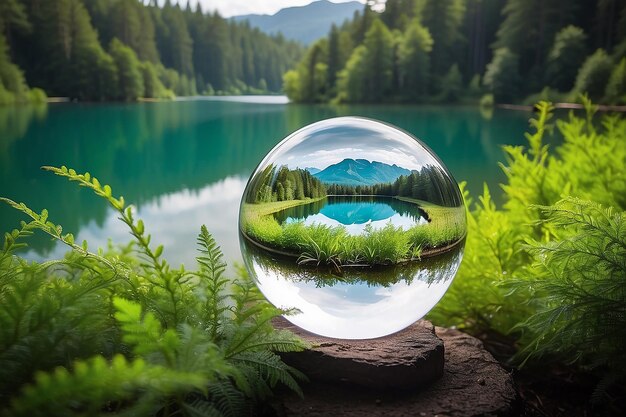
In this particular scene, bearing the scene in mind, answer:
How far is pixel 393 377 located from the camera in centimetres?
171

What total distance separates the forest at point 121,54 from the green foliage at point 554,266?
1186 centimetres

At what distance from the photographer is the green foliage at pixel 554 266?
1849 mm

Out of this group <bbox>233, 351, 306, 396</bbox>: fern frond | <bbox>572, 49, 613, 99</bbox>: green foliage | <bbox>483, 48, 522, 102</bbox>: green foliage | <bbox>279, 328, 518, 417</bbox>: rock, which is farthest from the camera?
<bbox>483, 48, 522, 102</bbox>: green foliage

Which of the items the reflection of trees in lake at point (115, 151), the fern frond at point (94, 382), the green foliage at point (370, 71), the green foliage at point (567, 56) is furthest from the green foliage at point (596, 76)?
the fern frond at point (94, 382)

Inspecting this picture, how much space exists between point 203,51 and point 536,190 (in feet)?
108

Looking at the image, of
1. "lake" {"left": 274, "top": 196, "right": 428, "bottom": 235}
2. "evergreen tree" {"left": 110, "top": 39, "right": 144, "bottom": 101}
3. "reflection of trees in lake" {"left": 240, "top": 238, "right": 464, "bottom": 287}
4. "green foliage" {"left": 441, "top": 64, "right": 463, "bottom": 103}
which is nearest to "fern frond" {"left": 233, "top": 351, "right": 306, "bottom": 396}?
"reflection of trees in lake" {"left": 240, "top": 238, "right": 464, "bottom": 287}

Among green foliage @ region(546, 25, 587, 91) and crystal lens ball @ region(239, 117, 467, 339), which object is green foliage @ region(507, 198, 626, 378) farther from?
green foliage @ region(546, 25, 587, 91)

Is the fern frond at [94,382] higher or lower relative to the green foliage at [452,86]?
lower

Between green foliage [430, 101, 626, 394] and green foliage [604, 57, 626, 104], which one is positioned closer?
green foliage [430, 101, 626, 394]

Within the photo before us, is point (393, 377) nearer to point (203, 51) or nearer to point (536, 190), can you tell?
point (536, 190)

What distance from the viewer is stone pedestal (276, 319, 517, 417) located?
5.28 ft

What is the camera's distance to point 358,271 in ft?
5.60

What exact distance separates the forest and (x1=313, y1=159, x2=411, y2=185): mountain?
12058 millimetres

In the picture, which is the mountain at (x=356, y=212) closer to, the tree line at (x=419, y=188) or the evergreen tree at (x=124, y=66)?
the tree line at (x=419, y=188)
